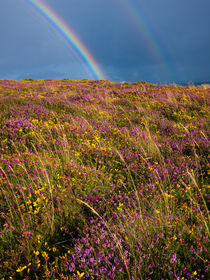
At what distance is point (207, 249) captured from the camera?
6.89 feet

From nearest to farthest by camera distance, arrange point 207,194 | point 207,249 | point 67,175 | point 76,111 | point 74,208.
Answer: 1. point 207,249
2. point 74,208
3. point 207,194
4. point 67,175
5. point 76,111

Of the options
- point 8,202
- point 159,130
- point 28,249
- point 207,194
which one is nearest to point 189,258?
point 207,194

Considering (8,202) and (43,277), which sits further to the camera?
(8,202)

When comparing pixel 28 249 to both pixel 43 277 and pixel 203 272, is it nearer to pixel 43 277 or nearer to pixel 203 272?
pixel 43 277

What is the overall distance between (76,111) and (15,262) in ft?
23.5

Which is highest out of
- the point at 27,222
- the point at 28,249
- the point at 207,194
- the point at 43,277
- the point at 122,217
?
the point at 207,194

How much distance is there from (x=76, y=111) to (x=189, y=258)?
7.58 m

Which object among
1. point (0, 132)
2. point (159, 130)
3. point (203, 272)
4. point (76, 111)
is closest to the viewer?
point (203, 272)

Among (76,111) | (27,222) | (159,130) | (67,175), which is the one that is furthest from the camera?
(76,111)

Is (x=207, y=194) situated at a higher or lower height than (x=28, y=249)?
higher

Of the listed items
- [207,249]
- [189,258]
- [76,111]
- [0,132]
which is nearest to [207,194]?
[207,249]

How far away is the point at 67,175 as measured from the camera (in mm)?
3770

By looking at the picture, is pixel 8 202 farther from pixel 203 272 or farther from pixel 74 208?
pixel 203 272

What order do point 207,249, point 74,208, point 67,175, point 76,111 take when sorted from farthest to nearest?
point 76,111, point 67,175, point 74,208, point 207,249
